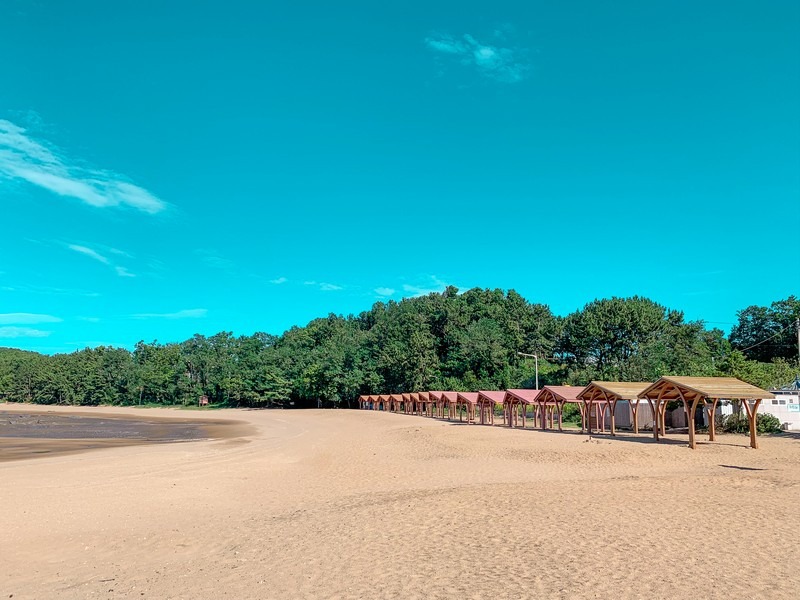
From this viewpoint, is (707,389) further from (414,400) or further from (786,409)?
(414,400)

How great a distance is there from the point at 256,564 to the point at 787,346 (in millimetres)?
72496

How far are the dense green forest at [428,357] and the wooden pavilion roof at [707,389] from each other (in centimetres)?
1194

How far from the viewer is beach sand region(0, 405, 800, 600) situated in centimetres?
686

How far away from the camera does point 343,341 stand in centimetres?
9531

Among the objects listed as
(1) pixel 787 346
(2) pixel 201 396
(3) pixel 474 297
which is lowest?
(2) pixel 201 396

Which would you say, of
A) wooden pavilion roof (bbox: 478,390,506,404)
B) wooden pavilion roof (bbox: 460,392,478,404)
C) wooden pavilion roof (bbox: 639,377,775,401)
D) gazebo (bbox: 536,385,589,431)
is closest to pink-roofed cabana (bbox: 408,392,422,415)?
wooden pavilion roof (bbox: 460,392,478,404)

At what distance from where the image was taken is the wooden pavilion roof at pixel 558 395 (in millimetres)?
31333

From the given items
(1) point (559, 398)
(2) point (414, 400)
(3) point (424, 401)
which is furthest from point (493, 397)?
(2) point (414, 400)

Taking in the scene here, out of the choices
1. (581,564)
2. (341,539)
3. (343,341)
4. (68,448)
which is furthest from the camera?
(343,341)

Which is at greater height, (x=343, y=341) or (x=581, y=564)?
(x=343, y=341)

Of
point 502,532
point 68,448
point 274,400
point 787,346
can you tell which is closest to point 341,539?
point 502,532

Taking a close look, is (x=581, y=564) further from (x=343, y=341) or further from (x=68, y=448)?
(x=343, y=341)

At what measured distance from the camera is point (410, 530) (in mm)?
9523

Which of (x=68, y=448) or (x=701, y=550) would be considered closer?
(x=701, y=550)
